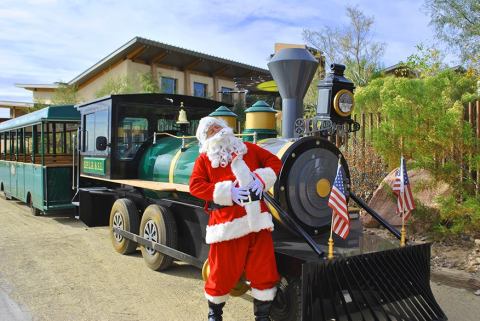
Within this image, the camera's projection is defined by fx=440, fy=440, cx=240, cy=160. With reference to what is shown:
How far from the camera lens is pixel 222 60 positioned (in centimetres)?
Answer: 2512

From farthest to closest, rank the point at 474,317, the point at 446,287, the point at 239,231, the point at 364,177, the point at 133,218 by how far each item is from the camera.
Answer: the point at 364,177, the point at 133,218, the point at 446,287, the point at 474,317, the point at 239,231

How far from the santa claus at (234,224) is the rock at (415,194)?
119 inches

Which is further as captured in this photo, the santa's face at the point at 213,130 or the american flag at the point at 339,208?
the santa's face at the point at 213,130

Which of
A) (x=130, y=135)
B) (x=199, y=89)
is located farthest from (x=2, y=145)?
(x=199, y=89)

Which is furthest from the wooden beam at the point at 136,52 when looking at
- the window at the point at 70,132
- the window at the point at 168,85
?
the window at the point at 70,132

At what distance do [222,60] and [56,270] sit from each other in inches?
835

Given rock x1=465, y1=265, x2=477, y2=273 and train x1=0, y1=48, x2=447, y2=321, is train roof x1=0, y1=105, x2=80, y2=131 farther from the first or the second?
rock x1=465, y1=265, x2=477, y2=273

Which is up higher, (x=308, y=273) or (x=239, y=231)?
(x=239, y=231)

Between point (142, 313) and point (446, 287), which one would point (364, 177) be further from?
point (142, 313)

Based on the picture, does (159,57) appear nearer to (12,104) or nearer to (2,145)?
(2,145)

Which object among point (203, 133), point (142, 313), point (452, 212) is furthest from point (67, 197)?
point (452, 212)

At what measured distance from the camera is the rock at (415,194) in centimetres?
549

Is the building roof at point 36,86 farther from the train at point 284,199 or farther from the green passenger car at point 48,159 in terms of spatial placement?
the train at point 284,199

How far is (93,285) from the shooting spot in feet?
15.0
